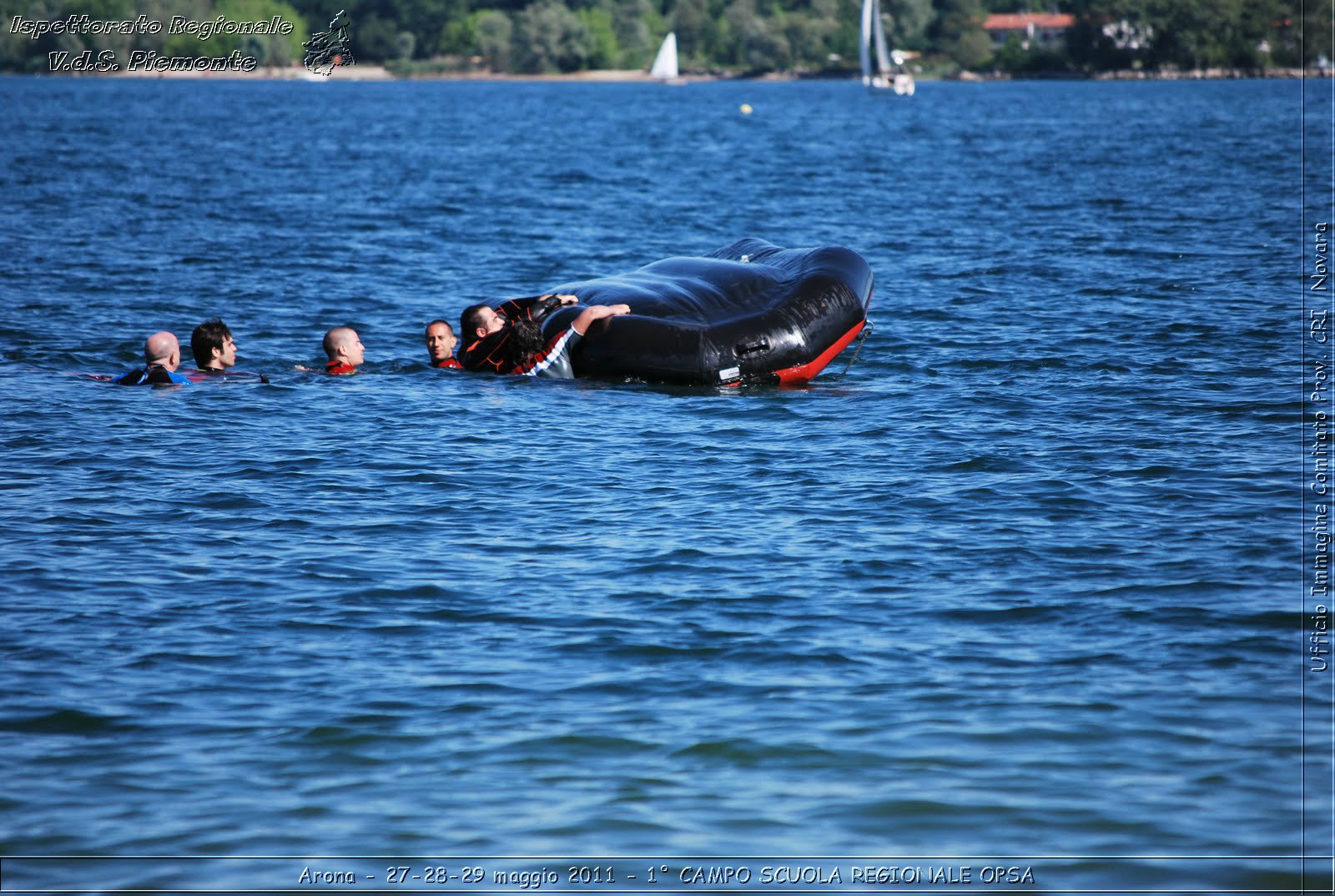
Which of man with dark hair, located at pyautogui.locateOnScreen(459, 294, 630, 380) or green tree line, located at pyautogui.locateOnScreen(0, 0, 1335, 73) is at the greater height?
green tree line, located at pyautogui.locateOnScreen(0, 0, 1335, 73)

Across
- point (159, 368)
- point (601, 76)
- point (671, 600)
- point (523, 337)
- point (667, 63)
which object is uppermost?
point (667, 63)

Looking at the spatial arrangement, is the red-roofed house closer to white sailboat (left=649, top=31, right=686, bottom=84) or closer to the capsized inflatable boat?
white sailboat (left=649, top=31, right=686, bottom=84)

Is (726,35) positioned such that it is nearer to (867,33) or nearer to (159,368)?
(867,33)

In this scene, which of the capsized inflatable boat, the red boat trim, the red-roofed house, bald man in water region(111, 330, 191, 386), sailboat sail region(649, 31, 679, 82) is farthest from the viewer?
the red-roofed house

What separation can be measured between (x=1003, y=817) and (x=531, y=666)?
2.50 meters

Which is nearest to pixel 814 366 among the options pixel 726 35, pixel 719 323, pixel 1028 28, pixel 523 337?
pixel 719 323

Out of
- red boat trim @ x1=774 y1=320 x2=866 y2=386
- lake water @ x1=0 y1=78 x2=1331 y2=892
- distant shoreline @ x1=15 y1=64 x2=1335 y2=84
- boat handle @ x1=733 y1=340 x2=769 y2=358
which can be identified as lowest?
lake water @ x1=0 y1=78 x2=1331 y2=892

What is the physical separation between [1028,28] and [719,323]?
15837 cm

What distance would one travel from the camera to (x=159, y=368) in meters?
13.4

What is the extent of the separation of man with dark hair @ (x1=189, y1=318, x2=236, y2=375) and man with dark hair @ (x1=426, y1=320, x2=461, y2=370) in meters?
1.93

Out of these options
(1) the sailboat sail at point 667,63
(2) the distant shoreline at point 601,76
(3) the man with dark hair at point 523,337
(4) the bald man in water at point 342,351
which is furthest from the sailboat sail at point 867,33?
(4) the bald man in water at point 342,351

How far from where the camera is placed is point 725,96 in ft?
400

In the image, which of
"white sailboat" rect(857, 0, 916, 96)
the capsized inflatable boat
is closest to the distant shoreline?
"white sailboat" rect(857, 0, 916, 96)

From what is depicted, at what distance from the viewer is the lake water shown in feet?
19.0
